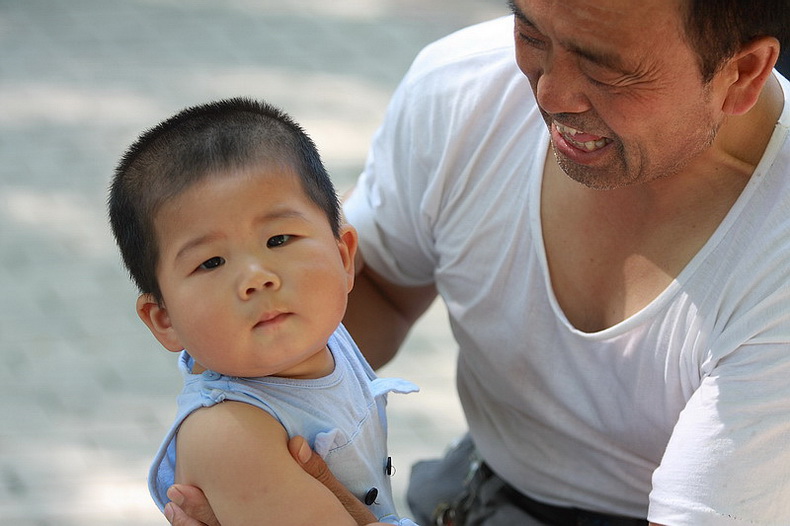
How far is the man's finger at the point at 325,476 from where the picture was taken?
152cm

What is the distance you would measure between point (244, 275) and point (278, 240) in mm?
84

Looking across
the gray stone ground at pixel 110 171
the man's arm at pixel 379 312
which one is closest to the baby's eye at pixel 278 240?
the man's arm at pixel 379 312

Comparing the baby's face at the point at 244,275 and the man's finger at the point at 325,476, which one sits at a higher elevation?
the baby's face at the point at 244,275

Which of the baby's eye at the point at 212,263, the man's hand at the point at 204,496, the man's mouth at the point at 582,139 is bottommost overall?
the man's hand at the point at 204,496

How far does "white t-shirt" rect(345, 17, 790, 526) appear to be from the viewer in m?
1.60

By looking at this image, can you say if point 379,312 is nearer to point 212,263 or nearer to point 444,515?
point 444,515

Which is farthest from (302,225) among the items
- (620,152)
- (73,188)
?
(73,188)

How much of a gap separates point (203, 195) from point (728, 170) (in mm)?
739

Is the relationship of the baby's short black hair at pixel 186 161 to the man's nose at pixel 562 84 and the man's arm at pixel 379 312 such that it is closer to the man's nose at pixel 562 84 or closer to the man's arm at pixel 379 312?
the man's nose at pixel 562 84

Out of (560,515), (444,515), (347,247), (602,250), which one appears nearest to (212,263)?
(347,247)

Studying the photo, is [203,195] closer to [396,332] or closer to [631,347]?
[631,347]

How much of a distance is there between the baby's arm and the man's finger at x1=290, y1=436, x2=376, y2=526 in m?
0.01

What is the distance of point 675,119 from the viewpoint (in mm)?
1620

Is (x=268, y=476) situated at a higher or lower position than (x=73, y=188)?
lower
